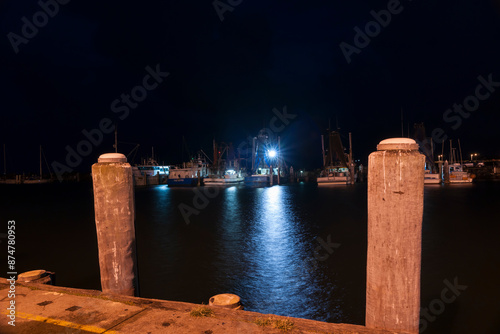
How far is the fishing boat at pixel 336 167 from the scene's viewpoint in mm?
54719

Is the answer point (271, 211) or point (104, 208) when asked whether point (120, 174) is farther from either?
point (271, 211)

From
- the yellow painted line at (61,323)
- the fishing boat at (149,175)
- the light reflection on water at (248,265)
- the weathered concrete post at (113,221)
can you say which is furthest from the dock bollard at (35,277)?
the fishing boat at (149,175)

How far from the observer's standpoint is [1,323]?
13.4ft

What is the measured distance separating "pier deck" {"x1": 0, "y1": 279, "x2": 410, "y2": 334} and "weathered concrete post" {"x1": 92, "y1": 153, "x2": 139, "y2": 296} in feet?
1.39

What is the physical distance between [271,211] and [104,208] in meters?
20.3

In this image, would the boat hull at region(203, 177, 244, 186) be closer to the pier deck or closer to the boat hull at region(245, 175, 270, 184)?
the boat hull at region(245, 175, 270, 184)

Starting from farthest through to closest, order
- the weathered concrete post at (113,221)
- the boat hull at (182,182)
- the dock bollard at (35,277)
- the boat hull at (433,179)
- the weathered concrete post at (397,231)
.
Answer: the boat hull at (182,182) → the boat hull at (433,179) → the dock bollard at (35,277) → the weathered concrete post at (113,221) → the weathered concrete post at (397,231)

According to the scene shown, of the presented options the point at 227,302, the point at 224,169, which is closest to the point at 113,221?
the point at 227,302

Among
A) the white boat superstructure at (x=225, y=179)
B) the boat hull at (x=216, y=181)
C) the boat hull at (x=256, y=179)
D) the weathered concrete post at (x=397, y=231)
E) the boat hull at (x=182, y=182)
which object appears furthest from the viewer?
the boat hull at (x=182, y=182)

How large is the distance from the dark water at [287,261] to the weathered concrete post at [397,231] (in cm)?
389

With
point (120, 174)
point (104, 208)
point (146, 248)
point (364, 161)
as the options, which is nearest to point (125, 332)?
point (104, 208)

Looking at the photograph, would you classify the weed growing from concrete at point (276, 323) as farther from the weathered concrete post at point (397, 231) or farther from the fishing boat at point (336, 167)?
the fishing boat at point (336, 167)

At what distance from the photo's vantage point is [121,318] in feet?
13.6

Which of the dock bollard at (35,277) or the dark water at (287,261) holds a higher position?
the dock bollard at (35,277)
